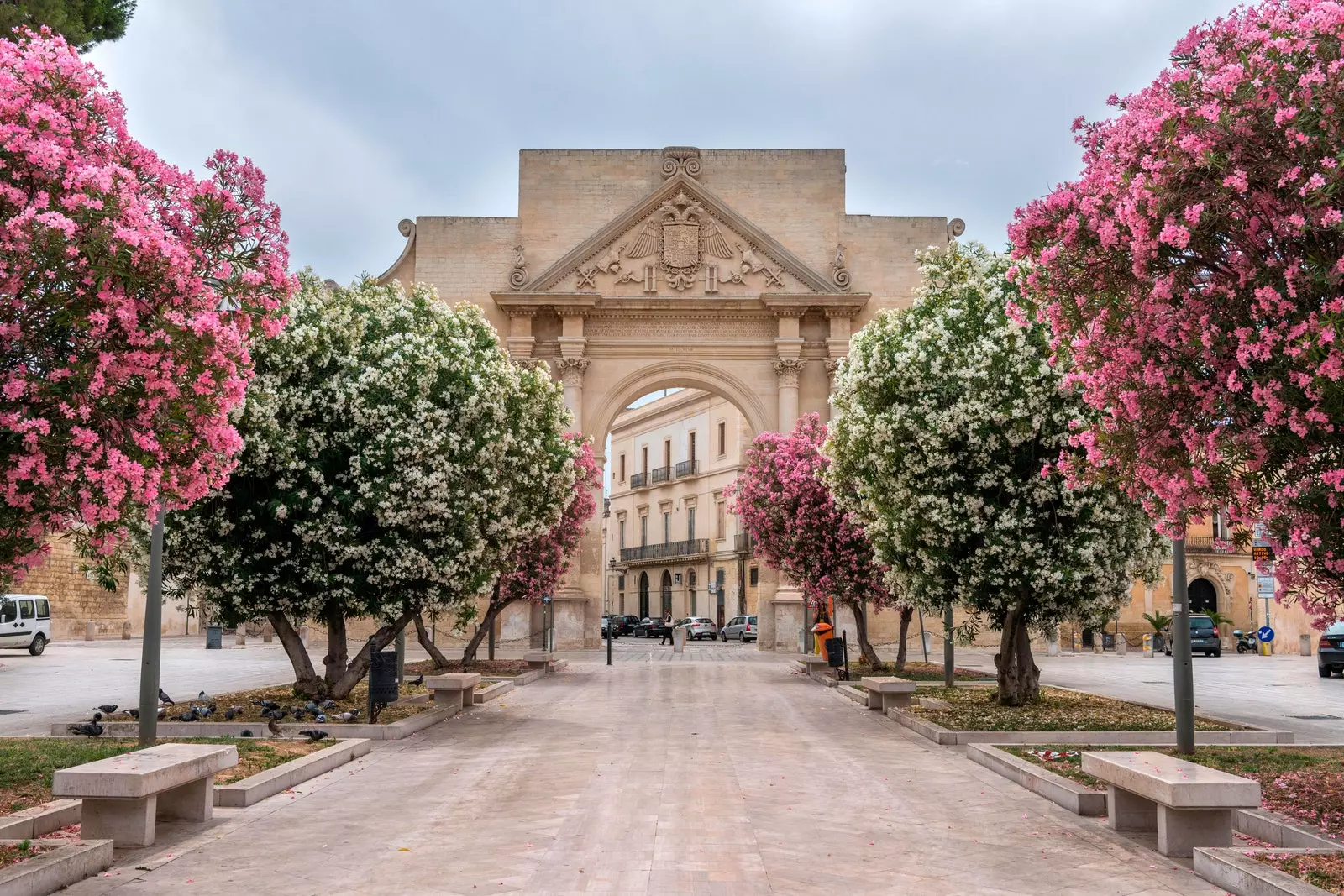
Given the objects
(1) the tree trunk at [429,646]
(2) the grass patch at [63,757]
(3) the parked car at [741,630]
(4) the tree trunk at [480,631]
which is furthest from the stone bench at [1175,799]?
(3) the parked car at [741,630]

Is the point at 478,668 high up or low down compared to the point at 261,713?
down

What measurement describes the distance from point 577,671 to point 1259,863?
21.4m

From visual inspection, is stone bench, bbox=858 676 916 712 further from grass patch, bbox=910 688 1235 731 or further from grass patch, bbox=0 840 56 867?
grass patch, bbox=0 840 56 867

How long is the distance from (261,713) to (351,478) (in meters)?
2.91

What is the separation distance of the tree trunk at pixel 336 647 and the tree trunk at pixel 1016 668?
28.3 feet

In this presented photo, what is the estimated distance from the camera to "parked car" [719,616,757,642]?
49344 millimetres

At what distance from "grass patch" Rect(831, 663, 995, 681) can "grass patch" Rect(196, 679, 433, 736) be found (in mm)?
9316

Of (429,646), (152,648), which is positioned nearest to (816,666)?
(429,646)

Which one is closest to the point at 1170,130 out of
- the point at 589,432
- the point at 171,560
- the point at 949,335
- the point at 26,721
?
the point at 949,335

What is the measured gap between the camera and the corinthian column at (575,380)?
38.2m

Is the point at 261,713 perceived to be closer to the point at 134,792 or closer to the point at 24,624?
the point at 134,792

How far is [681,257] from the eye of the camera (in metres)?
38.8

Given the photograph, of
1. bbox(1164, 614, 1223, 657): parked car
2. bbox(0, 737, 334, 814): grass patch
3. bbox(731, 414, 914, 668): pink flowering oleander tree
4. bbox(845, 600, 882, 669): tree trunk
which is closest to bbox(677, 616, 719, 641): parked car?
bbox(1164, 614, 1223, 657): parked car

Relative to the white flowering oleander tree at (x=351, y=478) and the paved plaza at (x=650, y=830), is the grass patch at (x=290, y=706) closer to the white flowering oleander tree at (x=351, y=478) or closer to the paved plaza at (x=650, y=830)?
the white flowering oleander tree at (x=351, y=478)
